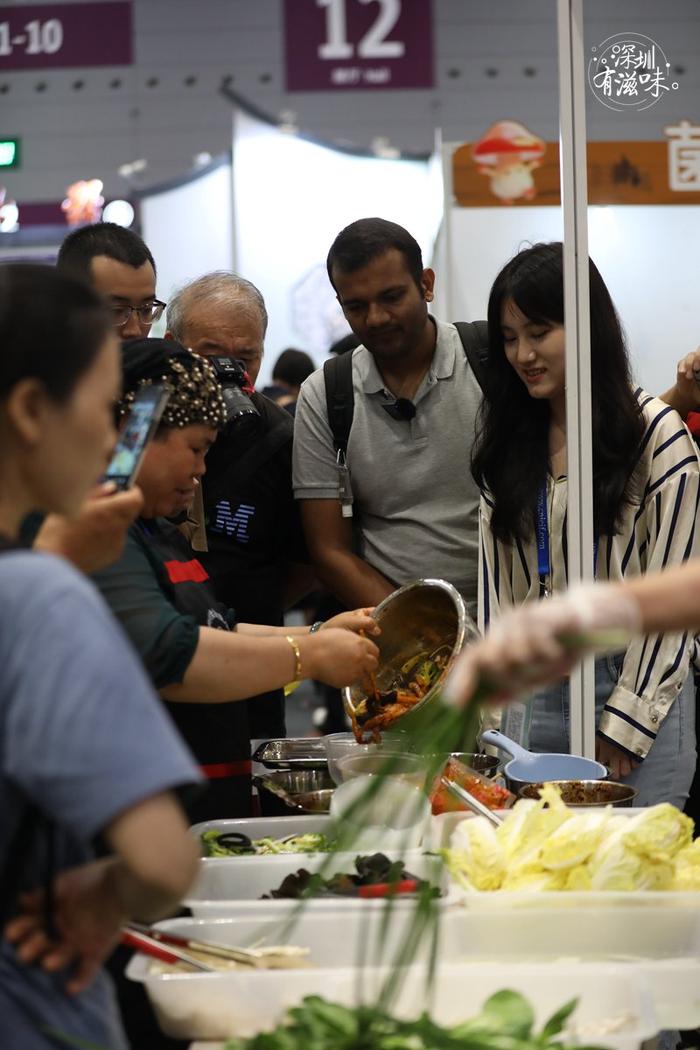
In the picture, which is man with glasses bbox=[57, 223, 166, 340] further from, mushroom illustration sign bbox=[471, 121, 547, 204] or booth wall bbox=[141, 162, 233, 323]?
booth wall bbox=[141, 162, 233, 323]

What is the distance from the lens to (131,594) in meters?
1.93

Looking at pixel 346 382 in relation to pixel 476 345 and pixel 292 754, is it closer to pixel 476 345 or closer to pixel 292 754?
pixel 476 345

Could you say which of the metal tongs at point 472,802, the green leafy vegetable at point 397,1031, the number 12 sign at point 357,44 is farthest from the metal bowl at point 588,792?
the number 12 sign at point 357,44

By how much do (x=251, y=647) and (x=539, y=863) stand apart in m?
0.56

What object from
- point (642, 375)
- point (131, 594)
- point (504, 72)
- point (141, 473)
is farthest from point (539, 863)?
point (504, 72)

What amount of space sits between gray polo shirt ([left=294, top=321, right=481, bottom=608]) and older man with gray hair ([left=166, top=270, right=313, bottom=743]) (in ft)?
0.41

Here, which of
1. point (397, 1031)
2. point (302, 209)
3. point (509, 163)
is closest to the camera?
point (397, 1031)

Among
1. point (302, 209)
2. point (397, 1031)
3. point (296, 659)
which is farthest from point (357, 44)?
point (397, 1031)

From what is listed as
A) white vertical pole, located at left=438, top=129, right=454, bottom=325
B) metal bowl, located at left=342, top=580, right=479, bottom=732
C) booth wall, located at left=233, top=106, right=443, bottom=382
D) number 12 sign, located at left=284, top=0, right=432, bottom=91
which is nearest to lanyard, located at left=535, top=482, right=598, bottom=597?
metal bowl, located at left=342, top=580, right=479, bottom=732

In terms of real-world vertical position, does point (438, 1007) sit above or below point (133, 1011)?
above

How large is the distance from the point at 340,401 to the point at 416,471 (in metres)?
0.26

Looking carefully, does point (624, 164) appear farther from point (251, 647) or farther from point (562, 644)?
point (562, 644)

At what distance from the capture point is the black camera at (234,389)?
292cm

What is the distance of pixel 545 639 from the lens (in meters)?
1.02
